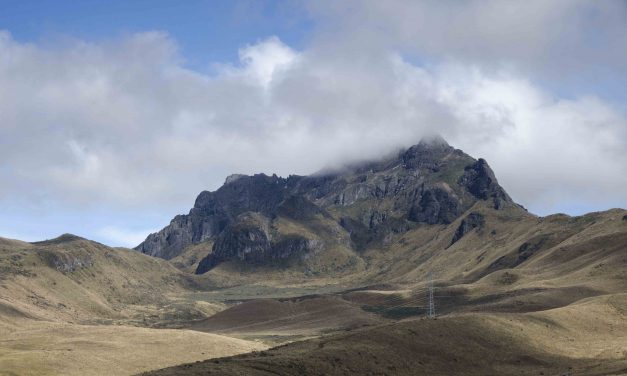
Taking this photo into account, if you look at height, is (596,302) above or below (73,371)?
above

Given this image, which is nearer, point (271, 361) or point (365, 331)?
point (271, 361)

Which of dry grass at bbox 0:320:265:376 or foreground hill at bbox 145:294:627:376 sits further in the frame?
dry grass at bbox 0:320:265:376

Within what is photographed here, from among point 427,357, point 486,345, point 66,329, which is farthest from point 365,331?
point 66,329

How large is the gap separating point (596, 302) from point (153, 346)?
90.9m

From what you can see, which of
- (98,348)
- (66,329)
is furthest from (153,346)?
Result: (66,329)

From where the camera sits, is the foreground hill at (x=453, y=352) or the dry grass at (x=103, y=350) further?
the dry grass at (x=103, y=350)

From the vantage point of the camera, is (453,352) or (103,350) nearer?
(453,352)

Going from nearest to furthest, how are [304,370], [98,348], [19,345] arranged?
[304,370]
[98,348]
[19,345]

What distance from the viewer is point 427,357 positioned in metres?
96.2

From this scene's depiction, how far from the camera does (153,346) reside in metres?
135

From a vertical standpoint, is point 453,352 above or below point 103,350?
above

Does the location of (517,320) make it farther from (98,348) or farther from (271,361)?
(98,348)

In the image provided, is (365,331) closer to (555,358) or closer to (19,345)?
(555,358)

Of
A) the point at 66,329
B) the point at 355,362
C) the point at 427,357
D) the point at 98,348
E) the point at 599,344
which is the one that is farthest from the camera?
the point at 66,329
